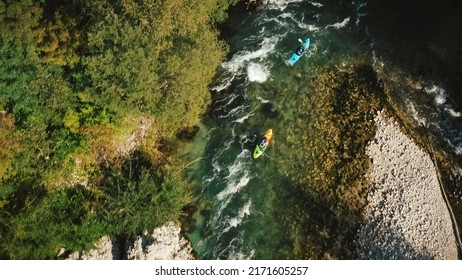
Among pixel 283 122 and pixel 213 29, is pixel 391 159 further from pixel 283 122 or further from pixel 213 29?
pixel 213 29

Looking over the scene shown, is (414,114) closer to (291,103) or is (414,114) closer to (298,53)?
(291,103)

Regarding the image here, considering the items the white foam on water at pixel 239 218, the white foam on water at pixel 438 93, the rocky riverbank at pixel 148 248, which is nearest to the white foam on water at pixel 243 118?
the white foam on water at pixel 239 218

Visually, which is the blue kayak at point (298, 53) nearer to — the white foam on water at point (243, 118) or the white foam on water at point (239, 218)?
the white foam on water at point (243, 118)

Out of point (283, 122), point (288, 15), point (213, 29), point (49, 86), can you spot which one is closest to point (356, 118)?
point (283, 122)

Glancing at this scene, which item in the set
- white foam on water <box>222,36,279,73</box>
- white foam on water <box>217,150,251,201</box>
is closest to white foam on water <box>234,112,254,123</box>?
white foam on water <box>217,150,251,201</box>

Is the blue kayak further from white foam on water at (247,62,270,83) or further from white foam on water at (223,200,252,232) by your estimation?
white foam on water at (223,200,252,232)

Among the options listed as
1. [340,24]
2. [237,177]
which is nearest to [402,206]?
[237,177]
